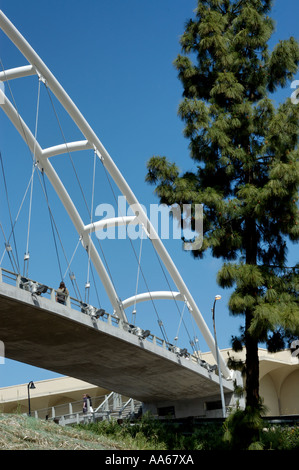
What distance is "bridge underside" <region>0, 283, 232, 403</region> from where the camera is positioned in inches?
1033

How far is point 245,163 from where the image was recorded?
23.2 metres

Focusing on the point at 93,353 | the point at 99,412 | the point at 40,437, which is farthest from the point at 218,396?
the point at 40,437

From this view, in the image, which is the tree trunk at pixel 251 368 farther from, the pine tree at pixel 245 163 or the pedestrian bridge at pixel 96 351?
the pedestrian bridge at pixel 96 351

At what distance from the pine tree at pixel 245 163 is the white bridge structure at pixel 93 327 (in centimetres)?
720

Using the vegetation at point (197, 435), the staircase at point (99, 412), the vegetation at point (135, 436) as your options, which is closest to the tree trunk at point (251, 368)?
the vegetation at point (197, 435)

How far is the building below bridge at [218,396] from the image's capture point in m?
Result: 45.1

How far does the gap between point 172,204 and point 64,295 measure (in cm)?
667

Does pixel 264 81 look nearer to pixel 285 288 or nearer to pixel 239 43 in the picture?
pixel 239 43

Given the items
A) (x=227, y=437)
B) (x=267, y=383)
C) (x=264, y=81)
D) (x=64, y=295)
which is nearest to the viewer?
(x=227, y=437)

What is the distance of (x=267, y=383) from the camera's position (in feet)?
166

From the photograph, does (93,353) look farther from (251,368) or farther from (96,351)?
(251,368)

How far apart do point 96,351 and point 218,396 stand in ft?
46.4

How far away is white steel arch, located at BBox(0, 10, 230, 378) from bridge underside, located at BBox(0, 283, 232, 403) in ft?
11.3
